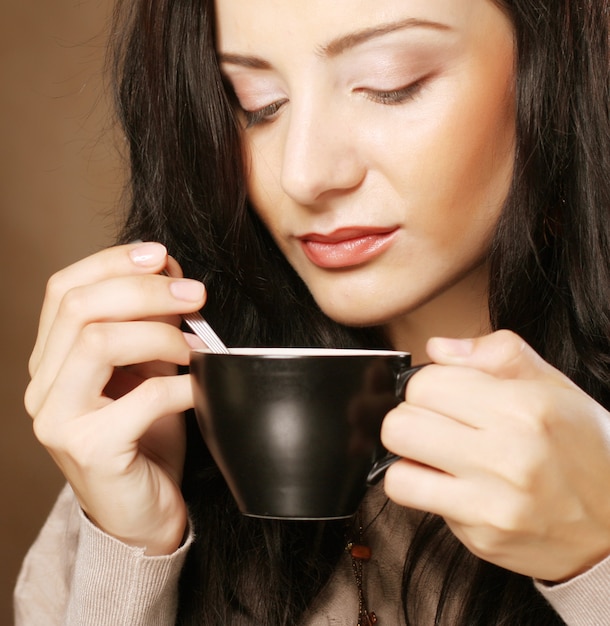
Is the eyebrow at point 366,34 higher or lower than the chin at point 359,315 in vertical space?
higher

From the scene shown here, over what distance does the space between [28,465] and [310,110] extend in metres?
1.41

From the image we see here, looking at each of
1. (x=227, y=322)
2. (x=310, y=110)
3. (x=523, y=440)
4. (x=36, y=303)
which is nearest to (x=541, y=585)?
(x=523, y=440)

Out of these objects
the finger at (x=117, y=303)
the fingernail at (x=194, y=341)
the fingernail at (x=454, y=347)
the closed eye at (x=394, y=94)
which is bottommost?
the fingernail at (x=194, y=341)

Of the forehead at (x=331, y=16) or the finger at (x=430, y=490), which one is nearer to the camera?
the finger at (x=430, y=490)

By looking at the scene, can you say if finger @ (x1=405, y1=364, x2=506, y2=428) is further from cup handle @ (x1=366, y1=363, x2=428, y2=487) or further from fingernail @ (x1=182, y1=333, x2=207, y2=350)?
fingernail @ (x1=182, y1=333, x2=207, y2=350)

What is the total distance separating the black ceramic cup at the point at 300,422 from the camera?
0.70 m

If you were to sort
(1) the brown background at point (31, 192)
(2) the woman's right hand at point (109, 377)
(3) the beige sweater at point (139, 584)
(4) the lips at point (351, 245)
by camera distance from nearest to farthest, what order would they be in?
(3) the beige sweater at point (139, 584) < (2) the woman's right hand at point (109, 377) < (4) the lips at point (351, 245) < (1) the brown background at point (31, 192)

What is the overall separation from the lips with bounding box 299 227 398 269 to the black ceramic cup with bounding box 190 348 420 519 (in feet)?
1.06

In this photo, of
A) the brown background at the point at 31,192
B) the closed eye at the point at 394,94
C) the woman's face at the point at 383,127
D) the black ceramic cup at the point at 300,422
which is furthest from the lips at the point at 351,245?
the brown background at the point at 31,192

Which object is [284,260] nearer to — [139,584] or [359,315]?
[359,315]

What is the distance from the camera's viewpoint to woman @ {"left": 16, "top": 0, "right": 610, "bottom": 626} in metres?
0.72

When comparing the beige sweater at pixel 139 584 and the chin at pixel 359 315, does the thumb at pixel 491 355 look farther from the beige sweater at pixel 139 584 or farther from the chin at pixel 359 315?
the chin at pixel 359 315

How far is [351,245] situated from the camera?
1.05 m

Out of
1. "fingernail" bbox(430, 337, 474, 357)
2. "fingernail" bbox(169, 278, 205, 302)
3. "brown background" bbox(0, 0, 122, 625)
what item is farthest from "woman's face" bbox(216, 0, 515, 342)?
"brown background" bbox(0, 0, 122, 625)
